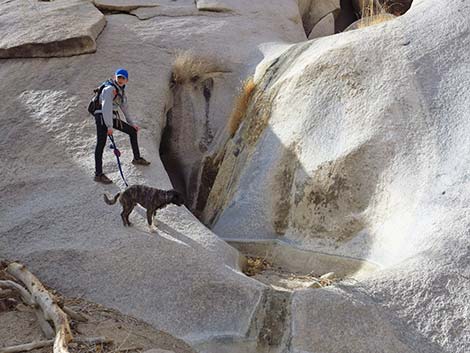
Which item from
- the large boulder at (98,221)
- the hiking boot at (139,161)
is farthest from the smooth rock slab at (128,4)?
the hiking boot at (139,161)

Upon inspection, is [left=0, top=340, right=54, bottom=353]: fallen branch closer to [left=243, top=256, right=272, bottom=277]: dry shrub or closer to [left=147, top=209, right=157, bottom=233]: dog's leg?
[left=147, top=209, right=157, bottom=233]: dog's leg

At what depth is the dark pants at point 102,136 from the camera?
906 cm

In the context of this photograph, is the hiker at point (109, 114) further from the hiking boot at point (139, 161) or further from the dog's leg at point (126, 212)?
the dog's leg at point (126, 212)

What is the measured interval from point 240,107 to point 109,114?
3.31 m

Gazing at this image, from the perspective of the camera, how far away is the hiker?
8.82m

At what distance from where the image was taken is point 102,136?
30.0 ft

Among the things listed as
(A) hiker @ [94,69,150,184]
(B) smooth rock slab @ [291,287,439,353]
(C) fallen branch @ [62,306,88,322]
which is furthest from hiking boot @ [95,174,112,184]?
(B) smooth rock slab @ [291,287,439,353]

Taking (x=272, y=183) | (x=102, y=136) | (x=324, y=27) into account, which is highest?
(x=102, y=136)

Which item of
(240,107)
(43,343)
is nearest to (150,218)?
(43,343)

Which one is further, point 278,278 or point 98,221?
point 278,278

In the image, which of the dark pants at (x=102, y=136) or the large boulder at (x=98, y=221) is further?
the dark pants at (x=102, y=136)

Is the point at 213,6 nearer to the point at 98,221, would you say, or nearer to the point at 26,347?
the point at 98,221

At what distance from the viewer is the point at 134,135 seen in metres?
9.59

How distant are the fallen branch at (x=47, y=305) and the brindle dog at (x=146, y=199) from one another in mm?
1351
